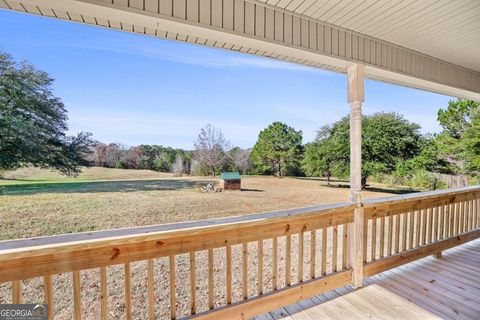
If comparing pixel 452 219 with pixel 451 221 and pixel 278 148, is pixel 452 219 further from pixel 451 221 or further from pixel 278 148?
pixel 278 148

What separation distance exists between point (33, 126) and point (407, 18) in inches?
129

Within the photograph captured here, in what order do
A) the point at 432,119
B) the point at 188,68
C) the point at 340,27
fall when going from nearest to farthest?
the point at 340,27, the point at 188,68, the point at 432,119

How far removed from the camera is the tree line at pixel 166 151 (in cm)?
187

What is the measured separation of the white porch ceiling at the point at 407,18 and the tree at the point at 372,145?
5.16ft

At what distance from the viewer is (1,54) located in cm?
186

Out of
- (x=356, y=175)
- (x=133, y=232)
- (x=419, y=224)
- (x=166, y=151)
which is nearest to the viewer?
(x=133, y=232)

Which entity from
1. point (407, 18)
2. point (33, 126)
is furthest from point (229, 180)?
point (407, 18)

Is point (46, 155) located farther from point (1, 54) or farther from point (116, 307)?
point (116, 307)

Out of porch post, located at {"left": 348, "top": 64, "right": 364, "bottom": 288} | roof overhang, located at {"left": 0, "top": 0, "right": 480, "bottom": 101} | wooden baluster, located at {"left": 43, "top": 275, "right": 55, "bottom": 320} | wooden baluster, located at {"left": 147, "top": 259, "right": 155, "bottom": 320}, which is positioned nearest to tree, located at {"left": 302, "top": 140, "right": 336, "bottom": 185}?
porch post, located at {"left": 348, "top": 64, "right": 364, "bottom": 288}

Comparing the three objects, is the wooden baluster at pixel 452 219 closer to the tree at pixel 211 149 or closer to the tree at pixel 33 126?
the tree at pixel 211 149

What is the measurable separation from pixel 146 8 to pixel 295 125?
6.94ft

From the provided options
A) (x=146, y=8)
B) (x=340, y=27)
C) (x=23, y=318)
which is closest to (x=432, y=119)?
(x=340, y=27)

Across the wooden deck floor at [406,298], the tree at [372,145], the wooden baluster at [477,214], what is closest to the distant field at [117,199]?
the tree at [372,145]

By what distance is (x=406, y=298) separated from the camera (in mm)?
1974
